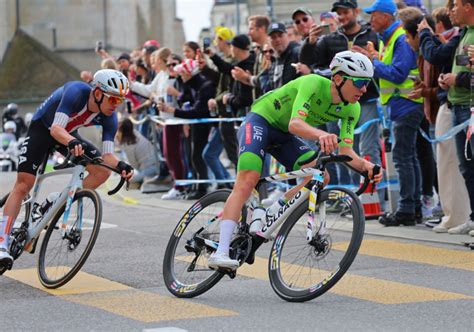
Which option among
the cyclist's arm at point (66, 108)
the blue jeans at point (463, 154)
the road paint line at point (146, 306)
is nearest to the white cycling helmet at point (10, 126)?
the blue jeans at point (463, 154)

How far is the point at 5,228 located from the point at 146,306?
211cm

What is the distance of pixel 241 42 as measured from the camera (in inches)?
620

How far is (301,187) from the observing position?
8.52 m

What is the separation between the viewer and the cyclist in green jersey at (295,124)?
8.45 metres

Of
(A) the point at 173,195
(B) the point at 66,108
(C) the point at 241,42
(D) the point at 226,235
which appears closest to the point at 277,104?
(D) the point at 226,235

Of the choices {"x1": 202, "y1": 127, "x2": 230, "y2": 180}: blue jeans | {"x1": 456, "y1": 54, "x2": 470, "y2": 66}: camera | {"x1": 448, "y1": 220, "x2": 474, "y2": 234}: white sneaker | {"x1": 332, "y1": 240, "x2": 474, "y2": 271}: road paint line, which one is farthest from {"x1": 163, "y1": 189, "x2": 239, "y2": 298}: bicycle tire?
{"x1": 202, "y1": 127, "x2": 230, "y2": 180}: blue jeans

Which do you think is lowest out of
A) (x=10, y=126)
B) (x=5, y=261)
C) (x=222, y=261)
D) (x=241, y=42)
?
(x=10, y=126)

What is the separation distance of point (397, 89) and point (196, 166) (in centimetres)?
526

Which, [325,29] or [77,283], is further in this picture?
[325,29]

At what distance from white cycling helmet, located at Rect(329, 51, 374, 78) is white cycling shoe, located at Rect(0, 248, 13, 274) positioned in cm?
323

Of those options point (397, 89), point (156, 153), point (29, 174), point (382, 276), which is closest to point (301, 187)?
point (382, 276)

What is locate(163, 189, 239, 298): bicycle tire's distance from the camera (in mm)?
8727

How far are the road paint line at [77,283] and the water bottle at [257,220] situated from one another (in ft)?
4.22

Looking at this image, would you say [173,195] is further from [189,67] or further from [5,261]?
[5,261]
